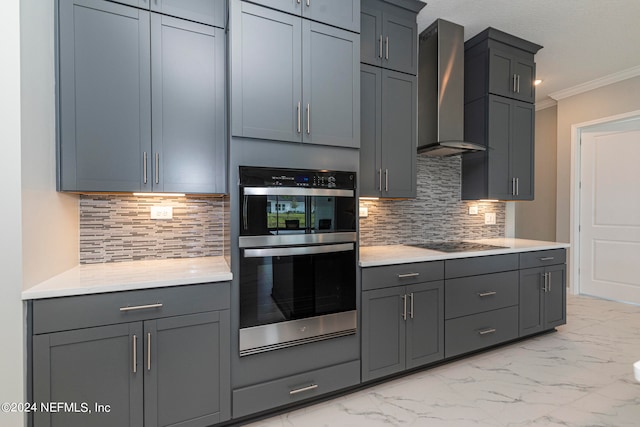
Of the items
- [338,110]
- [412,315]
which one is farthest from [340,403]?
[338,110]

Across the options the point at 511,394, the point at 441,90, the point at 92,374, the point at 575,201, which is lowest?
the point at 511,394

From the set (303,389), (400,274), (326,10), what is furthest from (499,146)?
(303,389)

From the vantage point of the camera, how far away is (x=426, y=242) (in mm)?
3150

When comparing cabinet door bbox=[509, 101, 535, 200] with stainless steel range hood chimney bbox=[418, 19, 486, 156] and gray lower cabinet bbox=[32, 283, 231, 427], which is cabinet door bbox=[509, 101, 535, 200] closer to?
stainless steel range hood chimney bbox=[418, 19, 486, 156]

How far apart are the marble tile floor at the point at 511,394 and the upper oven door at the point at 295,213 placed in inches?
42.6

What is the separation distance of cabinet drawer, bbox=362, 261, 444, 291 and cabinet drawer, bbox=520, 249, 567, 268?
105 centimetres

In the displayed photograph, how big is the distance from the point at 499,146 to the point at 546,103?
2537 millimetres

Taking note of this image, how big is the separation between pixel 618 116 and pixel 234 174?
4.79 m

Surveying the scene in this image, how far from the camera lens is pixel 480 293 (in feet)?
8.34

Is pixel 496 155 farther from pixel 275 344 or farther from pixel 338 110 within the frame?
pixel 275 344

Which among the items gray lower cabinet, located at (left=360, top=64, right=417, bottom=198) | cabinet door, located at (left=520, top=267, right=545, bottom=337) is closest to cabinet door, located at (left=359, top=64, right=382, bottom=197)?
gray lower cabinet, located at (left=360, top=64, right=417, bottom=198)

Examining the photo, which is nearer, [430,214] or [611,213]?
[430,214]

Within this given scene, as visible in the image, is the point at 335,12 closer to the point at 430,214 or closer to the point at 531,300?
the point at 430,214

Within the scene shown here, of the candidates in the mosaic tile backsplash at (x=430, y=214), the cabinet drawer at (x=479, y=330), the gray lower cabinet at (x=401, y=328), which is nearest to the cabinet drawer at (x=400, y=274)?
the gray lower cabinet at (x=401, y=328)
